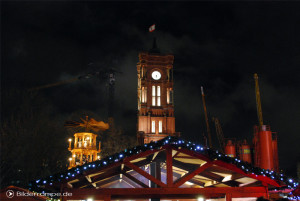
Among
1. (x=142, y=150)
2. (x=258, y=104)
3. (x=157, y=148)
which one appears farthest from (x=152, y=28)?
(x=142, y=150)

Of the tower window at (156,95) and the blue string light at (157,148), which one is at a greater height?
the tower window at (156,95)

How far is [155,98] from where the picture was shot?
220 feet

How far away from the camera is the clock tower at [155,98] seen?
210 feet

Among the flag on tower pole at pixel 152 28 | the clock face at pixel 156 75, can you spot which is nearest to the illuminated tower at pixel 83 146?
the clock face at pixel 156 75

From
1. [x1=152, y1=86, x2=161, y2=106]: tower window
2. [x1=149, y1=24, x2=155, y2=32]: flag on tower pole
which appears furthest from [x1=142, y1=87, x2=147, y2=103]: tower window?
[x1=149, y1=24, x2=155, y2=32]: flag on tower pole

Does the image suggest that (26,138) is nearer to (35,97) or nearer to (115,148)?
(35,97)

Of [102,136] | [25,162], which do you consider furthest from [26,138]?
[102,136]

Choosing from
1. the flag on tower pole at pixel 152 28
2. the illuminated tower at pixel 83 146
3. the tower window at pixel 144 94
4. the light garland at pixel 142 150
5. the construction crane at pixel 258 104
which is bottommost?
the light garland at pixel 142 150

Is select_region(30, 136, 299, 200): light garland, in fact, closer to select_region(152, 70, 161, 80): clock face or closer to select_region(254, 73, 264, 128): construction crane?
select_region(254, 73, 264, 128): construction crane

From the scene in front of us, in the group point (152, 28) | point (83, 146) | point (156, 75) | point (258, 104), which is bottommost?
point (83, 146)

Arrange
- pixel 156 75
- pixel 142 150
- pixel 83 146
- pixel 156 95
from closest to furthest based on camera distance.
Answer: pixel 142 150 → pixel 83 146 → pixel 156 95 → pixel 156 75

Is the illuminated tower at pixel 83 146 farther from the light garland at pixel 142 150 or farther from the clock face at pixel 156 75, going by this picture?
the clock face at pixel 156 75

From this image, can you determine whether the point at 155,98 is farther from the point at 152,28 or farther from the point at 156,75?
the point at 152,28

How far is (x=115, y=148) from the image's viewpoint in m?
45.6
